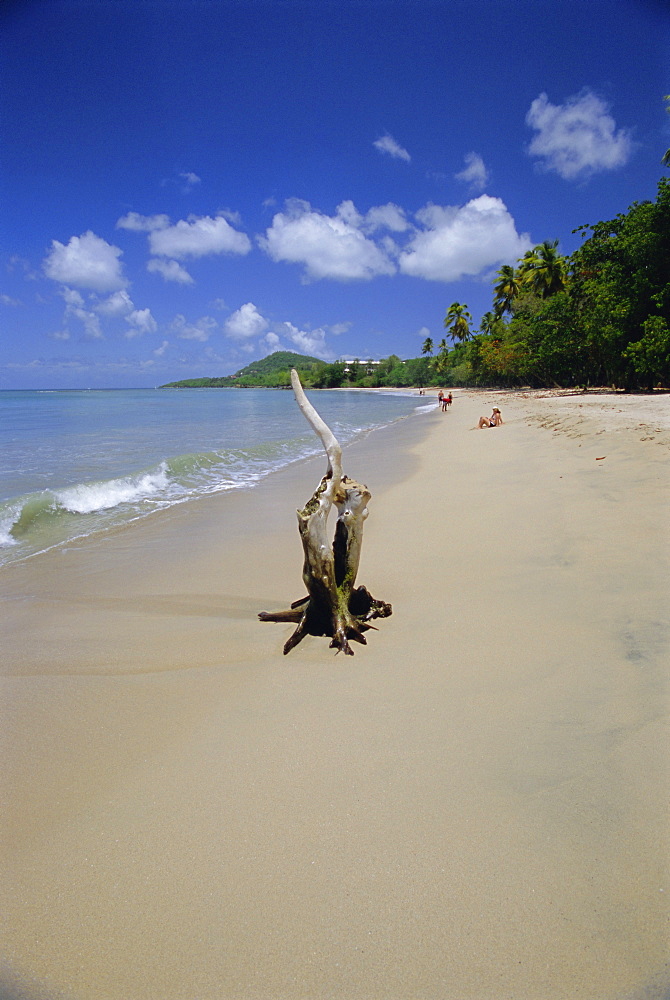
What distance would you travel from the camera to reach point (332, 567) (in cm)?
402

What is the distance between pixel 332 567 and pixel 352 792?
1854 millimetres

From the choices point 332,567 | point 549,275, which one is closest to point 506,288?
point 549,275

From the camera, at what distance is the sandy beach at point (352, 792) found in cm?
168

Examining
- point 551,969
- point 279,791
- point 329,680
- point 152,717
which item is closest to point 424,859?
point 551,969

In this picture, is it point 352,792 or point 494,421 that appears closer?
point 352,792

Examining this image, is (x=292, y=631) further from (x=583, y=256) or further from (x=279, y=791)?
(x=583, y=256)

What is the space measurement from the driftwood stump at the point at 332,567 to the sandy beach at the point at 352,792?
0.60 feet

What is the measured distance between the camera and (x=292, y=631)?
166 inches

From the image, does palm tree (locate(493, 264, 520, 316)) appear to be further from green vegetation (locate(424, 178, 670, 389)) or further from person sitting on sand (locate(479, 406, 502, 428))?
person sitting on sand (locate(479, 406, 502, 428))

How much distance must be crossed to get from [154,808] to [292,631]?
197 centimetres

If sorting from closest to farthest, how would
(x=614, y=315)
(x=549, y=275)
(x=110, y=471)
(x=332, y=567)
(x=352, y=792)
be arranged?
(x=352, y=792)
(x=332, y=567)
(x=110, y=471)
(x=614, y=315)
(x=549, y=275)

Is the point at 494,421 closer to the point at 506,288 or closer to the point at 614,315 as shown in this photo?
the point at 614,315

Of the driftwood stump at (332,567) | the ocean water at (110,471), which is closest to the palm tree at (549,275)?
the ocean water at (110,471)

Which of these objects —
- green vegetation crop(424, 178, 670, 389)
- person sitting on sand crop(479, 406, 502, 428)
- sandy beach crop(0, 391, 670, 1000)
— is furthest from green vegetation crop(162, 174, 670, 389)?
person sitting on sand crop(479, 406, 502, 428)
